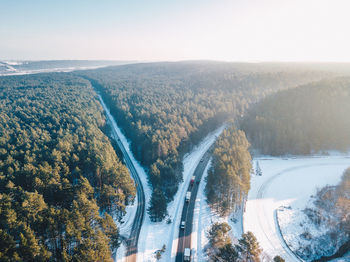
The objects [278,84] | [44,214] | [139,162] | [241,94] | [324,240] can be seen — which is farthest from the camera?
[278,84]

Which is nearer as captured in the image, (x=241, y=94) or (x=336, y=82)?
(x=336, y=82)

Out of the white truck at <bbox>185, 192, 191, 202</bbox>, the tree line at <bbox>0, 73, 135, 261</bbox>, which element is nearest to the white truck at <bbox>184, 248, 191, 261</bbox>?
the tree line at <bbox>0, 73, 135, 261</bbox>

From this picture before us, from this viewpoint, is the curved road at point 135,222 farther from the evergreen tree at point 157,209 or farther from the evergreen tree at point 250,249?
the evergreen tree at point 250,249

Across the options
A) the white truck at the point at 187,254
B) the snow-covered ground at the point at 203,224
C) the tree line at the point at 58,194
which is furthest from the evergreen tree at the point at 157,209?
the white truck at the point at 187,254

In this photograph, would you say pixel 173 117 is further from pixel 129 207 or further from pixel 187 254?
pixel 187 254

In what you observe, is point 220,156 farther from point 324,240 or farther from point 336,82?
point 336,82

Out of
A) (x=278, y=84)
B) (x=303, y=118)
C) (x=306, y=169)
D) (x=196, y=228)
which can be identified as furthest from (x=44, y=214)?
(x=278, y=84)
